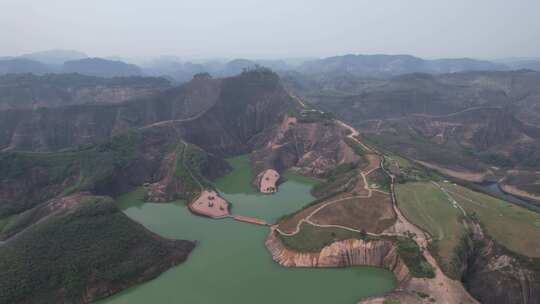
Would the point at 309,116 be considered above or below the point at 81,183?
above

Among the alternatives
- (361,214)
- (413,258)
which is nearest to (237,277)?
(361,214)

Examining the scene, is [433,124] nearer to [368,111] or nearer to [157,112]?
[368,111]

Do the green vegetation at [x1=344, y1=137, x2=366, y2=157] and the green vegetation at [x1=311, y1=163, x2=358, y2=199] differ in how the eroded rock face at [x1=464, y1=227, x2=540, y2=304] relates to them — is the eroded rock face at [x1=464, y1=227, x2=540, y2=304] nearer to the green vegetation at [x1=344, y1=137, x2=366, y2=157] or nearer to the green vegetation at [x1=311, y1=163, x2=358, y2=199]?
the green vegetation at [x1=311, y1=163, x2=358, y2=199]

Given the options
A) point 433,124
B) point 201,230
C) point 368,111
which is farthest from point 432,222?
point 368,111

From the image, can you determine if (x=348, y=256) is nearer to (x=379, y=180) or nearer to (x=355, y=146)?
(x=379, y=180)

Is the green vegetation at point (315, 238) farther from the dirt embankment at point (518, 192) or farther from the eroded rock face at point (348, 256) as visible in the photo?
the dirt embankment at point (518, 192)

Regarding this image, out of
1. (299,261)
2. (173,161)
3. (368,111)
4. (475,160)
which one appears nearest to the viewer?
(299,261)
